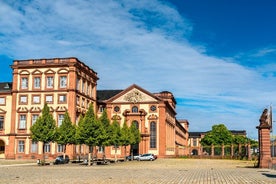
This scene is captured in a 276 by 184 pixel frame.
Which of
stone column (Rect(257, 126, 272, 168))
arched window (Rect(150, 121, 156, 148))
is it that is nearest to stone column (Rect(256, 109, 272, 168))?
stone column (Rect(257, 126, 272, 168))

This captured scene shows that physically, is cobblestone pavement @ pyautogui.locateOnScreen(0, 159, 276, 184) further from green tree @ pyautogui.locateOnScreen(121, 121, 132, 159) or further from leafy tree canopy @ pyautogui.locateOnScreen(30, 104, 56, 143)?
green tree @ pyautogui.locateOnScreen(121, 121, 132, 159)

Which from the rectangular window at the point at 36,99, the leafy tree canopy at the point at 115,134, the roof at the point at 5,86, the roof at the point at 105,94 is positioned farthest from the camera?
the roof at the point at 105,94

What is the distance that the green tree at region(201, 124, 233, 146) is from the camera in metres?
126

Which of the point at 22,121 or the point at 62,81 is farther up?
the point at 62,81

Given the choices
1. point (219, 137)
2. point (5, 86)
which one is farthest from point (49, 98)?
point (219, 137)

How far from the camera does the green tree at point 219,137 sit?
413ft

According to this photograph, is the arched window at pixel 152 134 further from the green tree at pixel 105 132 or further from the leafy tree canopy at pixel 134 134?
the green tree at pixel 105 132

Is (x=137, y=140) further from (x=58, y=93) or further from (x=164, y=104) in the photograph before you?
(x=58, y=93)

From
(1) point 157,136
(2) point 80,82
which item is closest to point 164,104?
(1) point 157,136

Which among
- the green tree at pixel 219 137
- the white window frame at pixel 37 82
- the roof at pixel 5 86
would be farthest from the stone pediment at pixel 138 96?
the green tree at pixel 219 137

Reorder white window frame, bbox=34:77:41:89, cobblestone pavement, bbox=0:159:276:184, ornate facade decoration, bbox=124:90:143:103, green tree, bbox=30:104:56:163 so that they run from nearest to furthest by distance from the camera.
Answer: cobblestone pavement, bbox=0:159:276:184 < green tree, bbox=30:104:56:163 < white window frame, bbox=34:77:41:89 < ornate facade decoration, bbox=124:90:143:103

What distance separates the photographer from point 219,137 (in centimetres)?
12719

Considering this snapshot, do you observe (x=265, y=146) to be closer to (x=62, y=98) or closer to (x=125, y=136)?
(x=125, y=136)

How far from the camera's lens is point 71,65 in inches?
2781
